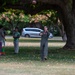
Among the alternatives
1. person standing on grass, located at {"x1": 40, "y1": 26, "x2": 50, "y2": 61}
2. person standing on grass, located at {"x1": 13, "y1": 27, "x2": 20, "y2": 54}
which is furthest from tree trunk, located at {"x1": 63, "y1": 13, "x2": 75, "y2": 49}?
person standing on grass, located at {"x1": 40, "y1": 26, "x2": 50, "y2": 61}

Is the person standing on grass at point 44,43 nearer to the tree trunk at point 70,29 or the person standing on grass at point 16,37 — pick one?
the person standing on grass at point 16,37

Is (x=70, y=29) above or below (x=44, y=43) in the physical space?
below

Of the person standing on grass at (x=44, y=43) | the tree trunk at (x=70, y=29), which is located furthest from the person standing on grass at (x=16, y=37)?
the tree trunk at (x=70, y=29)

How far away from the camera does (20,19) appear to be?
61.9 meters

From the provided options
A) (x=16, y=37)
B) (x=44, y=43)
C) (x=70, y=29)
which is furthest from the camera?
(x=70, y=29)

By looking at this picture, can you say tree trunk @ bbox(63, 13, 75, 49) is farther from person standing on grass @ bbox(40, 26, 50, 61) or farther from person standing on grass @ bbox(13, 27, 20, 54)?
person standing on grass @ bbox(40, 26, 50, 61)

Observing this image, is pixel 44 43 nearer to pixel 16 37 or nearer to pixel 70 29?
pixel 16 37

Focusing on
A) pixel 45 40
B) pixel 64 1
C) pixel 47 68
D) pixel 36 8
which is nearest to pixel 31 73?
pixel 47 68

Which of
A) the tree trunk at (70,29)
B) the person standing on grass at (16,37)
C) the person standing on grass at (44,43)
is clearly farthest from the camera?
the tree trunk at (70,29)

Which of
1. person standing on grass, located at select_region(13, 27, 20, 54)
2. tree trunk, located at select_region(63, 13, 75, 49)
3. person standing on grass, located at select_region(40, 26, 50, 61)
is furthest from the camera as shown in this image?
tree trunk, located at select_region(63, 13, 75, 49)

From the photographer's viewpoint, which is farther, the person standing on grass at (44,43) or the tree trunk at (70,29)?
the tree trunk at (70,29)

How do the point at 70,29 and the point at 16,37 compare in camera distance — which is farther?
the point at 70,29

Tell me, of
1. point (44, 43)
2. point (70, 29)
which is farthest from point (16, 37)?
point (70, 29)

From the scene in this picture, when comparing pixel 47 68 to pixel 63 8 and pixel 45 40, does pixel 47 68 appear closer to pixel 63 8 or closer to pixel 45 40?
pixel 45 40
